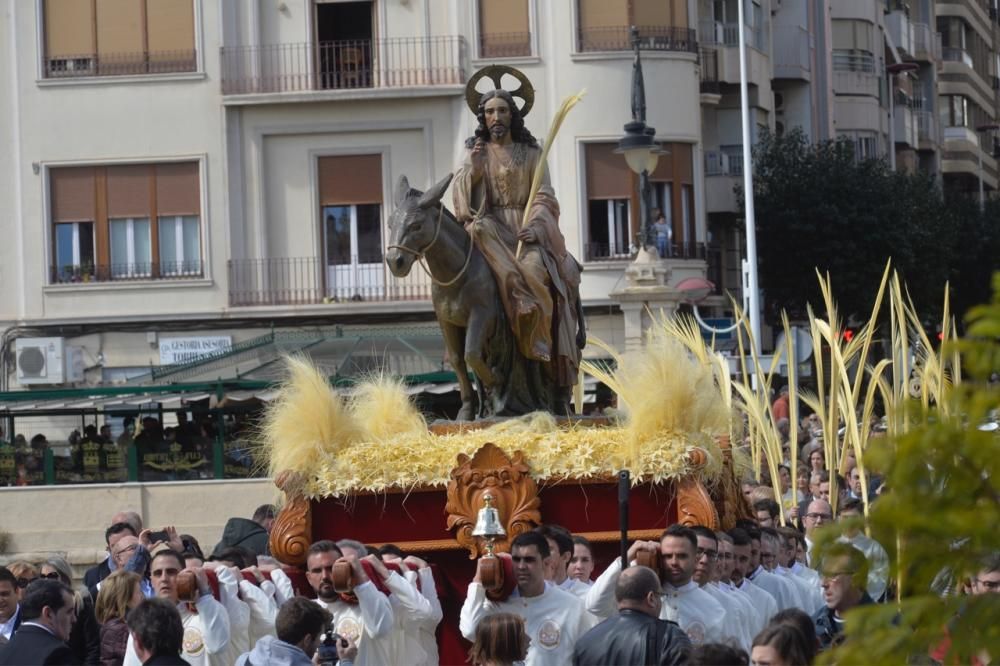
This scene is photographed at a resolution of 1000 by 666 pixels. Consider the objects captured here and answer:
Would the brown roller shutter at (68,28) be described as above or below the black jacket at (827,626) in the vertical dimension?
above

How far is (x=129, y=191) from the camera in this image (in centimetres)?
3775

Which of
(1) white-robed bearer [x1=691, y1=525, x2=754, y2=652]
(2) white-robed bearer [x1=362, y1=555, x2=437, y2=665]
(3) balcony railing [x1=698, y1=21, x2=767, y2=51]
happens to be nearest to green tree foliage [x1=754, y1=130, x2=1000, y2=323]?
(3) balcony railing [x1=698, y1=21, x2=767, y2=51]

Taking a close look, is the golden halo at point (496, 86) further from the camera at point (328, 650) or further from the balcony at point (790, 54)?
the balcony at point (790, 54)

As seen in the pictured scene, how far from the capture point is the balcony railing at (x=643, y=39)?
123 ft

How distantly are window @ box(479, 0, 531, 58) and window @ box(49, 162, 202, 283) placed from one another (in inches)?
220

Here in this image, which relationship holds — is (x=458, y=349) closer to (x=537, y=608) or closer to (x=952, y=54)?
(x=537, y=608)

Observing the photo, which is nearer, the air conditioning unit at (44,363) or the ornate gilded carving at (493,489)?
the ornate gilded carving at (493,489)

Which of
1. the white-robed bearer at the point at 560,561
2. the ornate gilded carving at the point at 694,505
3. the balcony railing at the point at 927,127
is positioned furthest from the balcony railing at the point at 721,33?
the white-robed bearer at the point at 560,561

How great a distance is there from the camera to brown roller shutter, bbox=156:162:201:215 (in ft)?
124

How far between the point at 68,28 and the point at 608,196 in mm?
9822

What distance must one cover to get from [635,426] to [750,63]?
1319 inches

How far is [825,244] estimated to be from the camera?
154 ft

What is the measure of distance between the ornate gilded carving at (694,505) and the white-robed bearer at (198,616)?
3.09 meters

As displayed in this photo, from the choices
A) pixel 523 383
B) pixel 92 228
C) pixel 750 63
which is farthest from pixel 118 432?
pixel 750 63
